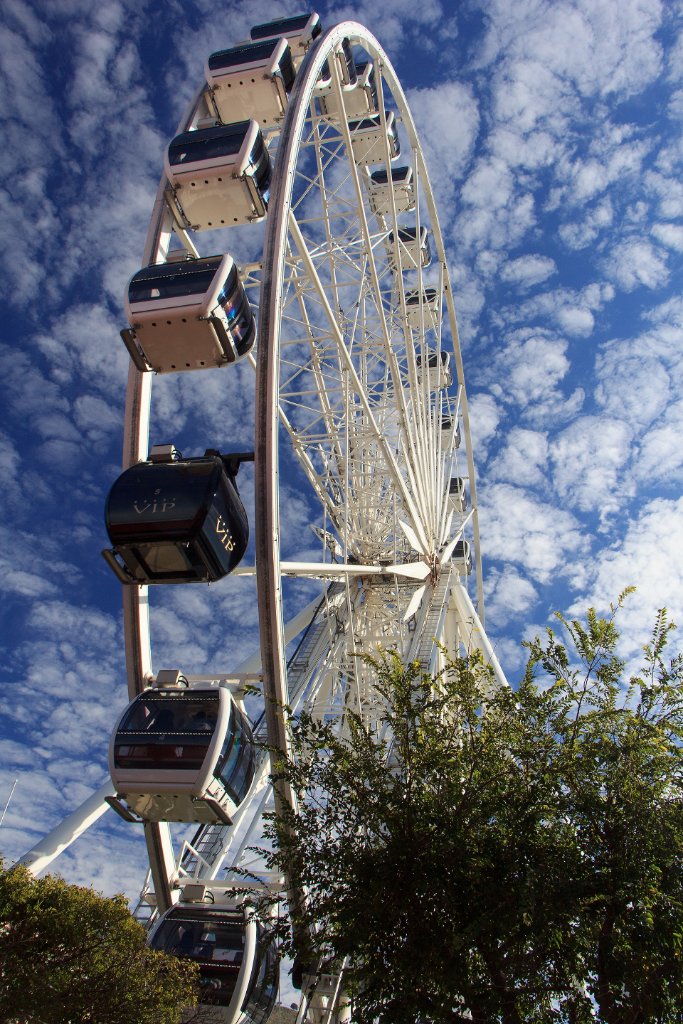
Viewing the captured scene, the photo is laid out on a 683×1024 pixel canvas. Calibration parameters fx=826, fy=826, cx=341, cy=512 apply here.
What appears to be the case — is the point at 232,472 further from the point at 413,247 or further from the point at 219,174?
the point at 413,247

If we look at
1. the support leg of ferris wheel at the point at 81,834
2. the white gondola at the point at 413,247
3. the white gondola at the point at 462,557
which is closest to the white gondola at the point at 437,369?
the white gondola at the point at 413,247

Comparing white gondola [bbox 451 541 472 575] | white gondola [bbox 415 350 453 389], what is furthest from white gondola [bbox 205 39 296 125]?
white gondola [bbox 451 541 472 575]

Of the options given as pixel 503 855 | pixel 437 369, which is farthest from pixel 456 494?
pixel 503 855

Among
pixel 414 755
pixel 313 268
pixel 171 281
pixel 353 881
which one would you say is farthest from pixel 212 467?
pixel 353 881

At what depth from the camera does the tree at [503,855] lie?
738 cm

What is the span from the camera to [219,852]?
14898 mm

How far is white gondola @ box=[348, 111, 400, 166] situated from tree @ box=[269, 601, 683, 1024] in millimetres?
14298

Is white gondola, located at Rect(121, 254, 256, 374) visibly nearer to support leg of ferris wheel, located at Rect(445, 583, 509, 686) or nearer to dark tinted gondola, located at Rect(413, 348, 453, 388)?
support leg of ferris wheel, located at Rect(445, 583, 509, 686)

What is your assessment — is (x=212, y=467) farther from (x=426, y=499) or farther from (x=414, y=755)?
(x=426, y=499)

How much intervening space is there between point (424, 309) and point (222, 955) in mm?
17486

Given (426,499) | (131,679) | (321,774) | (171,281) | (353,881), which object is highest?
(171,281)

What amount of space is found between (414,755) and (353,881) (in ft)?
4.65

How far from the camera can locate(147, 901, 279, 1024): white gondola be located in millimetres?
11258

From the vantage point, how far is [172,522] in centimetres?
1077
